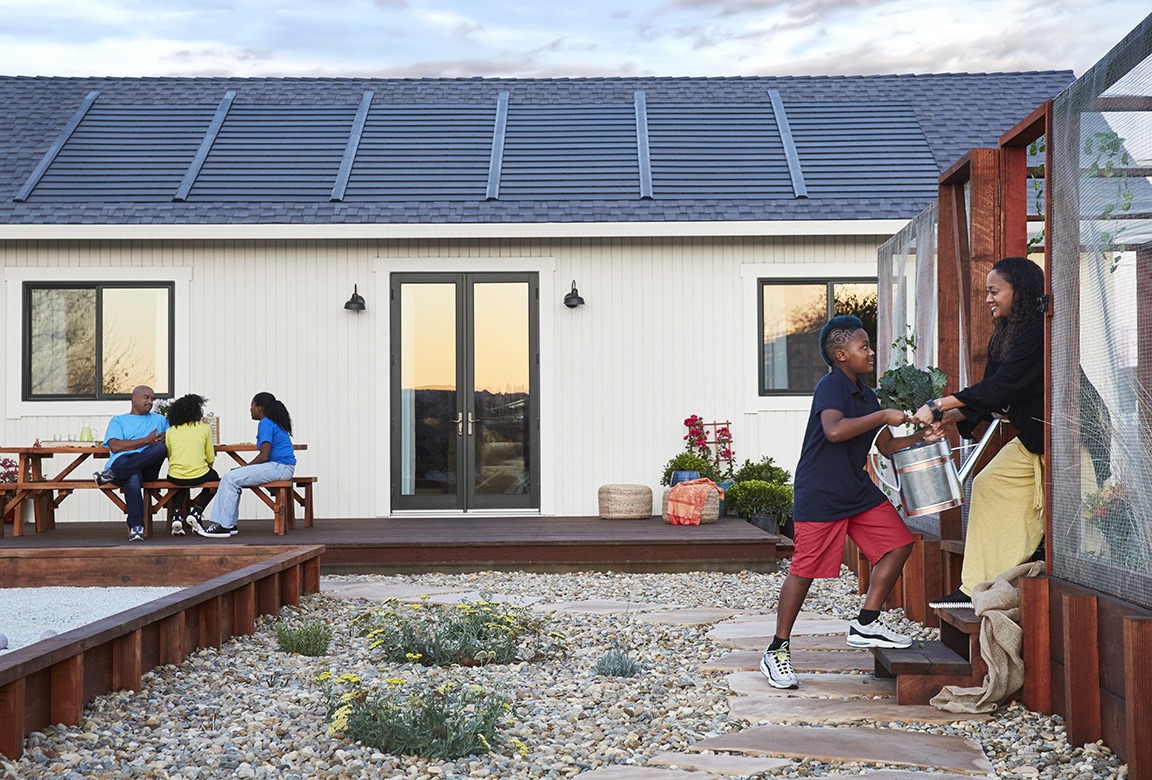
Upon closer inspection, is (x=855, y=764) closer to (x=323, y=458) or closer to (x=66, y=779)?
(x=66, y=779)

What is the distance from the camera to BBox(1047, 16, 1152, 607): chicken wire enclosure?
3430 millimetres

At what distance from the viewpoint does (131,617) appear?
14.1 feet

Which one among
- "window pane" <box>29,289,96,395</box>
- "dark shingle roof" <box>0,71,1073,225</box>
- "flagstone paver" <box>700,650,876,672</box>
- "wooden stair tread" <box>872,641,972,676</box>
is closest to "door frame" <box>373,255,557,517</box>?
"dark shingle roof" <box>0,71,1073,225</box>

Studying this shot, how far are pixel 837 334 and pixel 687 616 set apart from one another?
2334 millimetres

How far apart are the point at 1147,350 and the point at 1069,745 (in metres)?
1.20

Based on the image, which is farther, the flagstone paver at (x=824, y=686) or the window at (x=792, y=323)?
the window at (x=792, y=323)

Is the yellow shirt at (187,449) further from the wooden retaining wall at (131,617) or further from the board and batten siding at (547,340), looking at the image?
the wooden retaining wall at (131,617)

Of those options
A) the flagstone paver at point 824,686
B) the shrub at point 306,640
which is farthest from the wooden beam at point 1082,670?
the shrub at point 306,640

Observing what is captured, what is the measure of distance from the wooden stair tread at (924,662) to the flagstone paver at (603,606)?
2355 millimetres

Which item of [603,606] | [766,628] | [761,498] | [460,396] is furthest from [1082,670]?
[460,396]

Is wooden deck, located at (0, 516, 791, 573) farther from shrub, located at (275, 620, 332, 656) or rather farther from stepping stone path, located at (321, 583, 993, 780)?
shrub, located at (275, 620, 332, 656)

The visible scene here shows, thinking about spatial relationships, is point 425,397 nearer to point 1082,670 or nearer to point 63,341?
point 63,341

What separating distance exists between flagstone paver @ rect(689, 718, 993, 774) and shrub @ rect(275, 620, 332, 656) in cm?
210

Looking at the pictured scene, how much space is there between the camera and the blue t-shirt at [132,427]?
8672 mm
